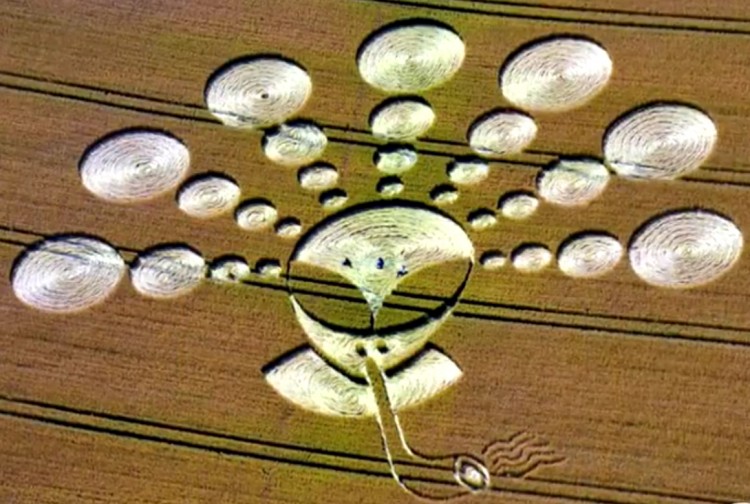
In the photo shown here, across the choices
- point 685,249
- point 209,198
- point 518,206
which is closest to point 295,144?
point 209,198

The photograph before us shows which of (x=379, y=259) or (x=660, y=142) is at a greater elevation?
(x=660, y=142)

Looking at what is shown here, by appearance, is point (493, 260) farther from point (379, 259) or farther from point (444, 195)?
point (379, 259)

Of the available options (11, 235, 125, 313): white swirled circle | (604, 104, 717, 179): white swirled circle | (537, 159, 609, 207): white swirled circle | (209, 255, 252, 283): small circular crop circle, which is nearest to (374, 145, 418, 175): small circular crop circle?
(537, 159, 609, 207): white swirled circle

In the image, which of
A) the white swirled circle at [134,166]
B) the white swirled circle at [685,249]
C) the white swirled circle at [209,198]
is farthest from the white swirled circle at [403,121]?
the white swirled circle at [685,249]

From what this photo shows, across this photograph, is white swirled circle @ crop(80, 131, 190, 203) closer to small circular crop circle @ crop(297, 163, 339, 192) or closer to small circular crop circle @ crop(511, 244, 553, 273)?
small circular crop circle @ crop(297, 163, 339, 192)

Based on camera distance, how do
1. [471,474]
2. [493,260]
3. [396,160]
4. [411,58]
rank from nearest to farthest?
[471,474]
[493,260]
[396,160]
[411,58]

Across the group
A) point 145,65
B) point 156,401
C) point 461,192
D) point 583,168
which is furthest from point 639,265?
point 145,65
